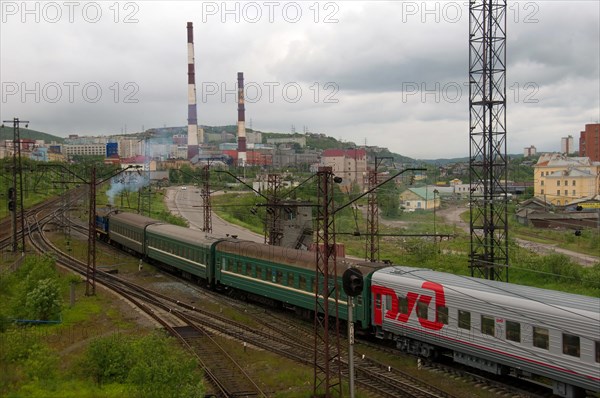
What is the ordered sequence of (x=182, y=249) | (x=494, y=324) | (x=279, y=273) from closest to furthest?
(x=494, y=324)
(x=279, y=273)
(x=182, y=249)

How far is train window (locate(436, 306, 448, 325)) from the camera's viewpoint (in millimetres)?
16750

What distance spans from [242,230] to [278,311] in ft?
116

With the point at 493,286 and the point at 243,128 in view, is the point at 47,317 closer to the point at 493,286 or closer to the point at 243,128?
the point at 493,286

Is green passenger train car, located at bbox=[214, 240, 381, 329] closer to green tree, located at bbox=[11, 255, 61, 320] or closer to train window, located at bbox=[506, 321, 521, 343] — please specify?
train window, located at bbox=[506, 321, 521, 343]

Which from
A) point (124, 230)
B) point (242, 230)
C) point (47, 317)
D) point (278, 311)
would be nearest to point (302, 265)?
point (278, 311)

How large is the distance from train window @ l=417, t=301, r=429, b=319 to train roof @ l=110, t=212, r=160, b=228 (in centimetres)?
2499

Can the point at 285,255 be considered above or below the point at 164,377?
above

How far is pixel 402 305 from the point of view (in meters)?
18.0

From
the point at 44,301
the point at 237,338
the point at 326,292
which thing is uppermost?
the point at 326,292

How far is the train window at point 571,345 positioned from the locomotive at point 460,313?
0.08ft

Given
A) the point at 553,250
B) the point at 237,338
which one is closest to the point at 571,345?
the point at 237,338

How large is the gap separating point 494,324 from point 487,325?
23cm

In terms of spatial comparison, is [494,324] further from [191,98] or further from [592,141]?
[592,141]

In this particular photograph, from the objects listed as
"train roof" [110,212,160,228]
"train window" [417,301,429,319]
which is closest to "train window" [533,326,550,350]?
"train window" [417,301,429,319]
